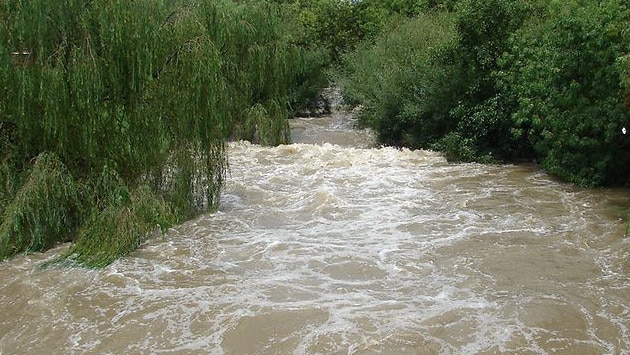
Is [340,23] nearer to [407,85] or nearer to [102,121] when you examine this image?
[407,85]

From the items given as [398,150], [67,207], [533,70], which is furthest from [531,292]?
[398,150]

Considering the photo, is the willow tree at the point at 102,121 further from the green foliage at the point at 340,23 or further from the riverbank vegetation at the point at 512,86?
the green foliage at the point at 340,23

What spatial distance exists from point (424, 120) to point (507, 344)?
1238 centimetres

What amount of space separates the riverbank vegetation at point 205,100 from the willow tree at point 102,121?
2 cm

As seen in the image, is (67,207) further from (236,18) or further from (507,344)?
(236,18)

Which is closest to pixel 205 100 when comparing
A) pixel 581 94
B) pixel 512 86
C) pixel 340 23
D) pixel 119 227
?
pixel 119 227

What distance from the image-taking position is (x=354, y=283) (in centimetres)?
782

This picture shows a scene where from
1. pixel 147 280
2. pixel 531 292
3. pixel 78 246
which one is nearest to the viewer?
pixel 531 292

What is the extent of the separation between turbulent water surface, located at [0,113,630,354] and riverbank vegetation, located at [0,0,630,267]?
2.31 feet

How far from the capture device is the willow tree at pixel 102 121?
8430 millimetres

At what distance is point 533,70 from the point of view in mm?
13602

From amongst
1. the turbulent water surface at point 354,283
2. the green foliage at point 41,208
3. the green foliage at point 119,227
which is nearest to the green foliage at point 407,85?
the turbulent water surface at point 354,283

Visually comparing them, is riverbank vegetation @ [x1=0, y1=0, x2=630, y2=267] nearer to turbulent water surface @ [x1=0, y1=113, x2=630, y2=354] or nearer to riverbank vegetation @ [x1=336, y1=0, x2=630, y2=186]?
riverbank vegetation @ [x1=336, y1=0, x2=630, y2=186]

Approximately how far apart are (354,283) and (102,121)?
4298mm
